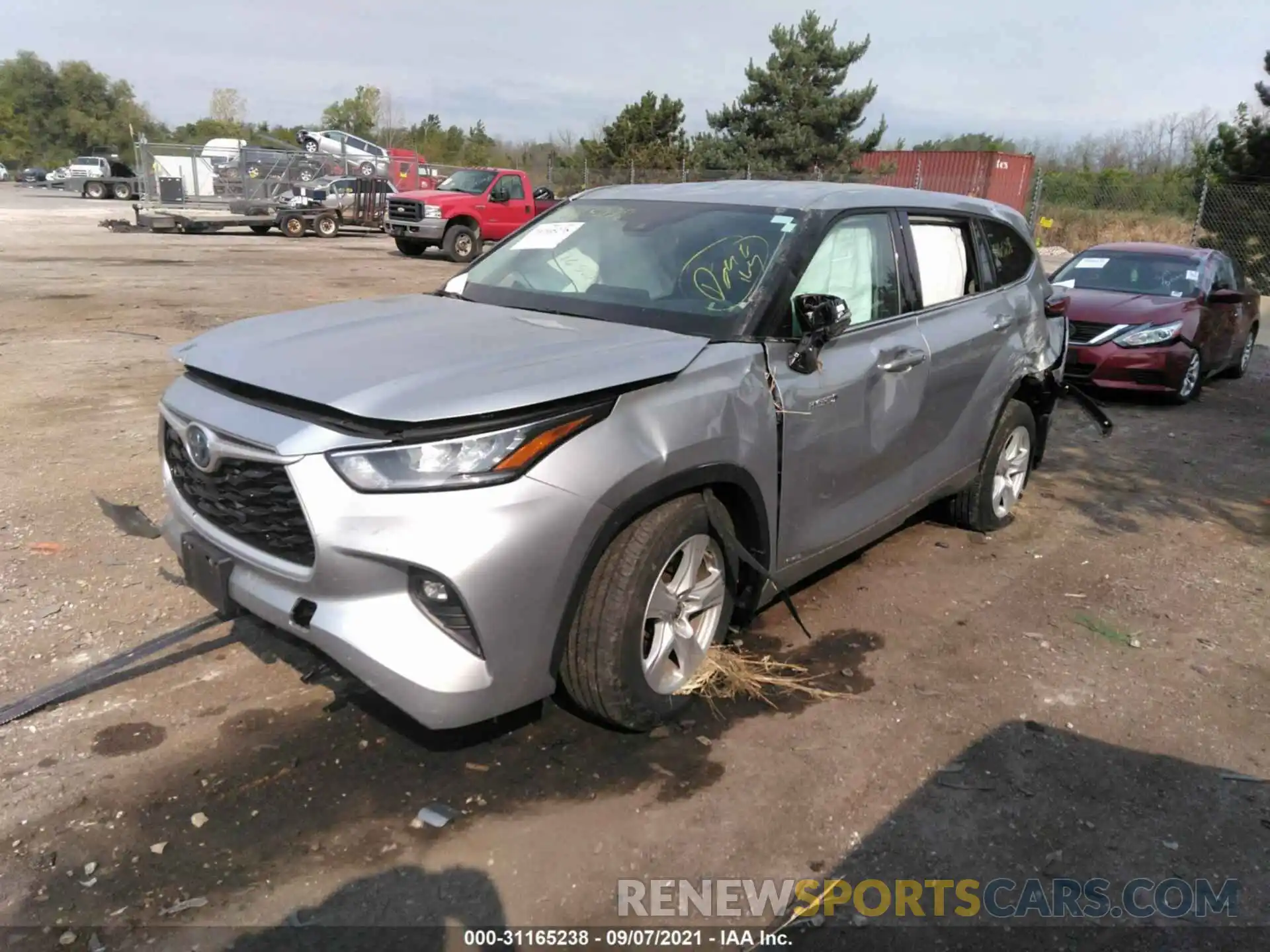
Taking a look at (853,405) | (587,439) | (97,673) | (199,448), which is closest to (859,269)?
(853,405)

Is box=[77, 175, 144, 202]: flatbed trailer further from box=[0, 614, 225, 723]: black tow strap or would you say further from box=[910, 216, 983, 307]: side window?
box=[910, 216, 983, 307]: side window

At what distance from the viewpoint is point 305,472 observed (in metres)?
2.62

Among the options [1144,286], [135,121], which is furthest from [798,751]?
[135,121]

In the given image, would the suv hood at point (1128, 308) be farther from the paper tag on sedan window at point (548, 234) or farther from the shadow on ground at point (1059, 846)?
the shadow on ground at point (1059, 846)

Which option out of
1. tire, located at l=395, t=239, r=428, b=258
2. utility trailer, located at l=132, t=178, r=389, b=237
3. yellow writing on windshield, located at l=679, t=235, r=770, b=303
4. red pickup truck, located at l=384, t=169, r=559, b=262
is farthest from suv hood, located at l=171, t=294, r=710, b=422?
utility trailer, located at l=132, t=178, r=389, b=237

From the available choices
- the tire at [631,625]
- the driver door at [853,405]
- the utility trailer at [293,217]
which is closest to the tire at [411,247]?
the utility trailer at [293,217]

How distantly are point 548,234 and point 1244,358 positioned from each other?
1016 cm

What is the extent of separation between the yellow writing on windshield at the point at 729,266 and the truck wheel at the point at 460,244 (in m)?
18.0

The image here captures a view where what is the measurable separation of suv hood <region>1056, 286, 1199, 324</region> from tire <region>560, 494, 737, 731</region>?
Answer: 736 cm

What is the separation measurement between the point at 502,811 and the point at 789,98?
132 feet

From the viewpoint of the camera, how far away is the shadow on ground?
2.53m

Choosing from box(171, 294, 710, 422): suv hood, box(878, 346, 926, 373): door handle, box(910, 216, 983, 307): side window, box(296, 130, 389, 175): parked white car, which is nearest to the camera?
box(171, 294, 710, 422): suv hood

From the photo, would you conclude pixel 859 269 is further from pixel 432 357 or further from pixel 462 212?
pixel 462 212

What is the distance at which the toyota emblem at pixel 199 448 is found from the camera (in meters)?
2.91
